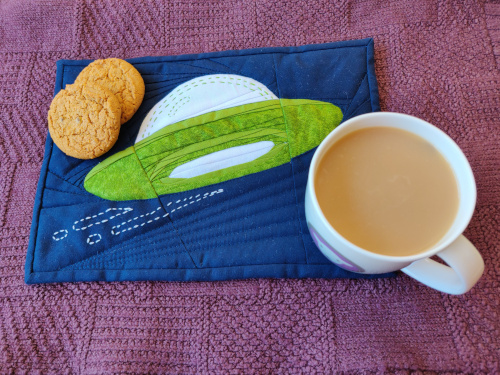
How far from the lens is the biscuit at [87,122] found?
0.46 meters

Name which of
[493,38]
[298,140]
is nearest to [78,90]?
[298,140]

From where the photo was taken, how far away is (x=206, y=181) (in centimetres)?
47

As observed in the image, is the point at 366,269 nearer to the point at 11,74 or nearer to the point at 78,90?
the point at 78,90

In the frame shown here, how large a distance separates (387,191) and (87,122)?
35cm

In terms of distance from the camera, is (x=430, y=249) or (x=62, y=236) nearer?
(x=430, y=249)

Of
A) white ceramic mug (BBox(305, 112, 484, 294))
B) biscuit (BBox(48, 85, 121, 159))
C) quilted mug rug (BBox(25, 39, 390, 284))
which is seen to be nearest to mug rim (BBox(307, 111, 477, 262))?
white ceramic mug (BBox(305, 112, 484, 294))

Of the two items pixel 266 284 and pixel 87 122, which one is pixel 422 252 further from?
pixel 87 122

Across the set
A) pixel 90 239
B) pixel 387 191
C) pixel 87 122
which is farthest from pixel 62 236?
pixel 387 191

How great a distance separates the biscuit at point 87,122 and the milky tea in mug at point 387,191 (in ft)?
0.86

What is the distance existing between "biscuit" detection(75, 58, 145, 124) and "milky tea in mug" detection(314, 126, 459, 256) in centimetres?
26

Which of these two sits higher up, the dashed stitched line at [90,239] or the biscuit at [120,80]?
the biscuit at [120,80]

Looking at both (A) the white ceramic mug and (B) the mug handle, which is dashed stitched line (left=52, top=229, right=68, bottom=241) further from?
(B) the mug handle

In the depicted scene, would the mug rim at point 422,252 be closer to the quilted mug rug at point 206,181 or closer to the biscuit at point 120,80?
the quilted mug rug at point 206,181

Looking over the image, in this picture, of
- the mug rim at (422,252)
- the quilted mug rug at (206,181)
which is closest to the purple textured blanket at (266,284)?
the quilted mug rug at (206,181)
